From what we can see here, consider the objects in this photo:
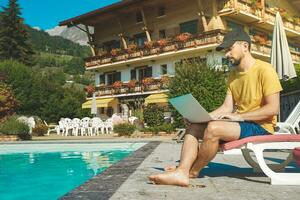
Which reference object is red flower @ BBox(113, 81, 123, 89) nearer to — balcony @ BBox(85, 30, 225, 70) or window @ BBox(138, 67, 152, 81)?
balcony @ BBox(85, 30, 225, 70)

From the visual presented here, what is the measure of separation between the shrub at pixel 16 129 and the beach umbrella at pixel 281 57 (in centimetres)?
1298

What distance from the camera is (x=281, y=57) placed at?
38.5ft

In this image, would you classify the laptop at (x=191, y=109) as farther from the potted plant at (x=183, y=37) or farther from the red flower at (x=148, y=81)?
the red flower at (x=148, y=81)

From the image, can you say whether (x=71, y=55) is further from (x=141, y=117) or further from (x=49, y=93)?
(x=141, y=117)

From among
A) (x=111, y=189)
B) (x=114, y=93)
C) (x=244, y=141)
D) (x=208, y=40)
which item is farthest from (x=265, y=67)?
(x=114, y=93)

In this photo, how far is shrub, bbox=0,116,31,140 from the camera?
63.9 ft

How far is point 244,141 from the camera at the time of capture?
3904mm

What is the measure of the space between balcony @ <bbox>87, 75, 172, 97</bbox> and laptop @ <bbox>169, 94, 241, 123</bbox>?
2425cm

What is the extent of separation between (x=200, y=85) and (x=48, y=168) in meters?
10.3

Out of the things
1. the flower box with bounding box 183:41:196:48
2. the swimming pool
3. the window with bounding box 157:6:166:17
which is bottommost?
the swimming pool

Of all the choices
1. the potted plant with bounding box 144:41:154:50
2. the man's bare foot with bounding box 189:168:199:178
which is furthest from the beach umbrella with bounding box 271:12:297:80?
the potted plant with bounding box 144:41:154:50

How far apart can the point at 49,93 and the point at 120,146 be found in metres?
32.0

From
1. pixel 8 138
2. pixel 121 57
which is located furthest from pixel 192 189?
pixel 121 57

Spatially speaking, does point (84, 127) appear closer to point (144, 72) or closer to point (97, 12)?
point (144, 72)
